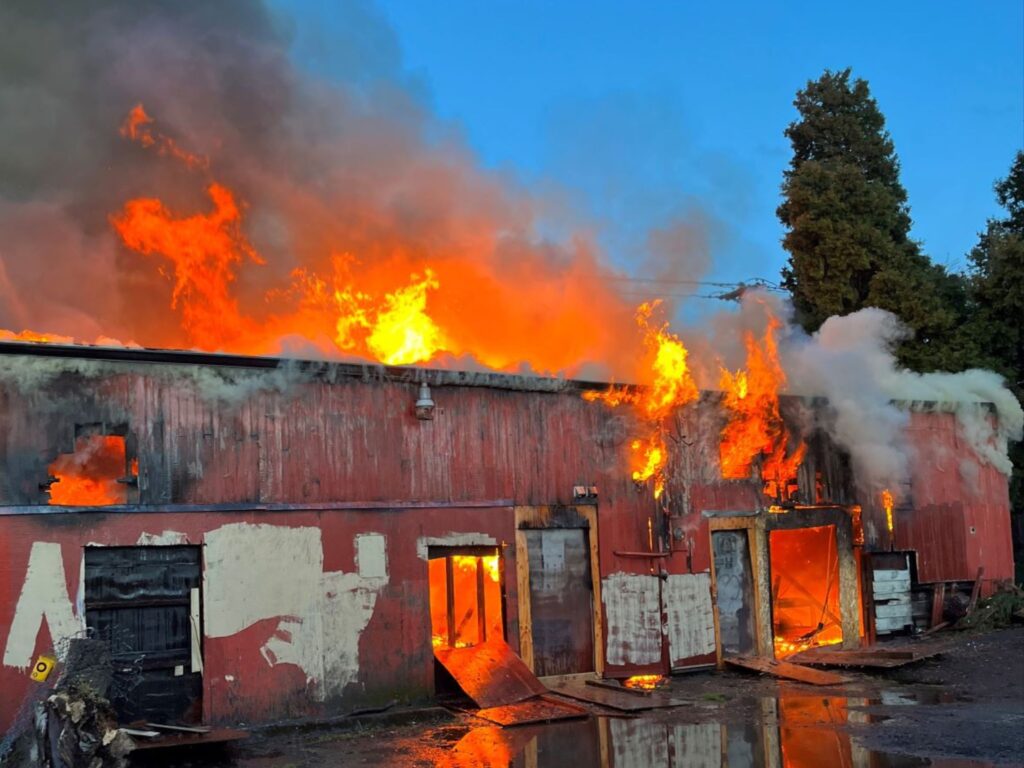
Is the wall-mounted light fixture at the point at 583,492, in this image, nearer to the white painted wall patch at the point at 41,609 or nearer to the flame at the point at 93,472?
the flame at the point at 93,472

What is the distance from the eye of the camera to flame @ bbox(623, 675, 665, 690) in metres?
14.4

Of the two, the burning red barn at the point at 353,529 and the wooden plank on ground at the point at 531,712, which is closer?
the burning red barn at the point at 353,529

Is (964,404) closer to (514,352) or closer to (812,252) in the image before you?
(812,252)

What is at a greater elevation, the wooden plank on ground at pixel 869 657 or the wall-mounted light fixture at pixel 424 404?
the wall-mounted light fixture at pixel 424 404

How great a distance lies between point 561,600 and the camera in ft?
47.7

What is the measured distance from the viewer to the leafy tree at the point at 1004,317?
23734 mm

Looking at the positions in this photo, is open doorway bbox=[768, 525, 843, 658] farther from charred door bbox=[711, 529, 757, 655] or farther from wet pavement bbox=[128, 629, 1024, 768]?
wet pavement bbox=[128, 629, 1024, 768]

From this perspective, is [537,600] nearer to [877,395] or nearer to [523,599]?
[523,599]

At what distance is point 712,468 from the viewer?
16.5 m

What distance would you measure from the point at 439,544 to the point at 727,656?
582 centimetres

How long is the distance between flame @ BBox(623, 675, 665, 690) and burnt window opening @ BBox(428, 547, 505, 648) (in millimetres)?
2304


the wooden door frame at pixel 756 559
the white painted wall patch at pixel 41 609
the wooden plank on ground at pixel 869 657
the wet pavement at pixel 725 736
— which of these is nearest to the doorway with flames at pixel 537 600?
the wet pavement at pixel 725 736

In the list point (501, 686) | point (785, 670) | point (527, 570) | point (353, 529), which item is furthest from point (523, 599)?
point (785, 670)

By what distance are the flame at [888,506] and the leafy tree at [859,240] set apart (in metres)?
7.42
